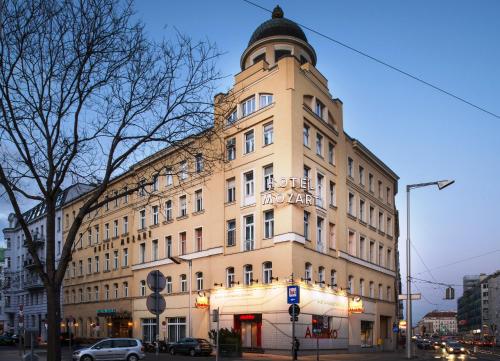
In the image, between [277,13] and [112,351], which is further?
[277,13]

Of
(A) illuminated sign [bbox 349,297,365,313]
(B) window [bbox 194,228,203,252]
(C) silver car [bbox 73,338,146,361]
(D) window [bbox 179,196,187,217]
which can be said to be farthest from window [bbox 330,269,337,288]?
(C) silver car [bbox 73,338,146,361]

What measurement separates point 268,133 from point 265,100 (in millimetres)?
2499

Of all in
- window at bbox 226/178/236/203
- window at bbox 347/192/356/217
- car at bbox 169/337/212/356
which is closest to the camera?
car at bbox 169/337/212/356

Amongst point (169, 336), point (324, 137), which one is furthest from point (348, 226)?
point (169, 336)

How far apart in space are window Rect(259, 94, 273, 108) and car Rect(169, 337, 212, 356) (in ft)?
57.4

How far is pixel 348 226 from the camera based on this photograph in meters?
47.0

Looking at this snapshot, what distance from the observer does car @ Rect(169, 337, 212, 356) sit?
3891cm

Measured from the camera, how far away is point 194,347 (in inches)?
1535

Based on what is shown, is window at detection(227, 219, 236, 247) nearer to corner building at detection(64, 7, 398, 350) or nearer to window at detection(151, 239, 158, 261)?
corner building at detection(64, 7, 398, 350)

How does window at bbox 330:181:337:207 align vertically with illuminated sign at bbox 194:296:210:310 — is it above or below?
above

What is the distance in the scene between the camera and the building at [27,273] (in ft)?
238

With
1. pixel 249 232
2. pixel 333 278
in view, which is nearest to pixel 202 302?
pixel 249 232

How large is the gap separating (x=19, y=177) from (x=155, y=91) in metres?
4.65

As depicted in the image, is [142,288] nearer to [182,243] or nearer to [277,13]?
[182,243]
